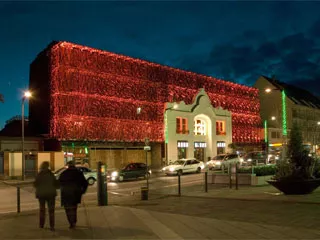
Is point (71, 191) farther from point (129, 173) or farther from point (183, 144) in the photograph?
point (183, 144)

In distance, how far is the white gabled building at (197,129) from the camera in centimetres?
5116

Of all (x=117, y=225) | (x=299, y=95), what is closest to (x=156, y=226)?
(x=117, y=225)

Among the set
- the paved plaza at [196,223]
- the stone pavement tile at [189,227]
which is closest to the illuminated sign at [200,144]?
the paved plaza at [196,223]

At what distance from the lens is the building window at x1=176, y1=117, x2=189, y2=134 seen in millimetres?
52422

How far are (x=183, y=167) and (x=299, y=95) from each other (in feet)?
162

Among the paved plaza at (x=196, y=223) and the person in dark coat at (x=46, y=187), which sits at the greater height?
the person in dark coat at (x=46, y=187)

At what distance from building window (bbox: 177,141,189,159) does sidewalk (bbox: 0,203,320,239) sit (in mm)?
39790

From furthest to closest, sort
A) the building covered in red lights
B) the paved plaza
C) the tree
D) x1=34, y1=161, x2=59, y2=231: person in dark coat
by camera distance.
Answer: the building covered in red lights → the tree → x1=34, y1=161, x2=59, y2=231: person in dark coat → the paved plaza

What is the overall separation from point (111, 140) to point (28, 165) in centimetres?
934

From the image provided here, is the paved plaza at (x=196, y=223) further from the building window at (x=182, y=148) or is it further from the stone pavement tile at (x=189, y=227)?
the building window at (x=182, y=148)

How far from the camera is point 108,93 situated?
4500 centimetres

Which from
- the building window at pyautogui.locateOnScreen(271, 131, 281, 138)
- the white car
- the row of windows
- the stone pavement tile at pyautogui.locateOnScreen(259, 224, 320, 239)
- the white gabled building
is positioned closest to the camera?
the stone pavement tile at pyautogui.locateOnScreen(259, 224, 320, 239)

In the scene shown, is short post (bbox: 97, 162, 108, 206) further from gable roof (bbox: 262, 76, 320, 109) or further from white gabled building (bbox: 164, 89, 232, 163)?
gable roof (bbox: 262, 76, 320, 109)

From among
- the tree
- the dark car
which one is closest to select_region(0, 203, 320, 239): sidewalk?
the tree
